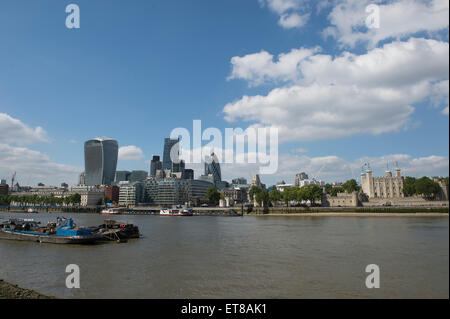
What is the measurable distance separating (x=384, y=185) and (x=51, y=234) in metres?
146

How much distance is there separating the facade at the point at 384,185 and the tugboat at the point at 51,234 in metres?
139

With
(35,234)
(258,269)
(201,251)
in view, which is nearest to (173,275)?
(258,269)

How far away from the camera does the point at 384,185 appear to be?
145250mm

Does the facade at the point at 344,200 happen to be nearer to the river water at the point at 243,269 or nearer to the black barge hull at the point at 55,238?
the river water at the point at 243,269

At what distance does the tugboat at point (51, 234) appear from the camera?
42719 mm

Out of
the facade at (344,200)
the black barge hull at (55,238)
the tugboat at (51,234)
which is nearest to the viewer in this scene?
the black barge hull at (55,238)

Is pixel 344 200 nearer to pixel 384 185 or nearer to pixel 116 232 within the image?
pixel 384 185

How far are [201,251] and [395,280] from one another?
2088 cm

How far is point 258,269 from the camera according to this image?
2562cm

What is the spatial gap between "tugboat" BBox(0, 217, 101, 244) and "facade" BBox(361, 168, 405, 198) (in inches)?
5455

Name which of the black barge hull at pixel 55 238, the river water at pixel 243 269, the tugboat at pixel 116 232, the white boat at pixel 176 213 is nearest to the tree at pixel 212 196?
the white boat at pixel 176 213

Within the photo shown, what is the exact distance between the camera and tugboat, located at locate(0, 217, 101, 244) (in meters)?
42.7

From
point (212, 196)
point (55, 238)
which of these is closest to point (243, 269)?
point (55, 238)

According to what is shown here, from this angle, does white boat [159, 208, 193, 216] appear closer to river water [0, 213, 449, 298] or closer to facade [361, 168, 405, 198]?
facade [361, 168, 405, 198]
